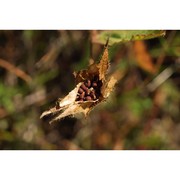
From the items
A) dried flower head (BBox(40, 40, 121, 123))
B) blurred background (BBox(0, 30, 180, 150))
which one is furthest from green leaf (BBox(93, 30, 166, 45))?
blurred background (BBox(0, 30, 180, 150))

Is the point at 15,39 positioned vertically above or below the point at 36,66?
above

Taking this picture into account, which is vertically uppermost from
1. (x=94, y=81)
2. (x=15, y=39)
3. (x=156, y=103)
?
(x=15, y=39)

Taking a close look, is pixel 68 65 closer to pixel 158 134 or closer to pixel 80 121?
pixel 80 121

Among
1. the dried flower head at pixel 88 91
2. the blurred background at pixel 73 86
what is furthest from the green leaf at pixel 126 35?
the blurred background at pixel 73 86

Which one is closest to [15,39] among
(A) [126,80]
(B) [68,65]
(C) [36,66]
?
(C) [36,66]

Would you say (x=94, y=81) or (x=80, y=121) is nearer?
(x=94, y=81)

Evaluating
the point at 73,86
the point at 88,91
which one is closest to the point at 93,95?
the point at 88,91

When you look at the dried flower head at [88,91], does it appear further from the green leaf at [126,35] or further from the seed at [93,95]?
the green leaf at [126,35]
